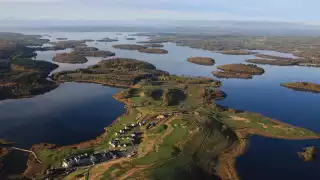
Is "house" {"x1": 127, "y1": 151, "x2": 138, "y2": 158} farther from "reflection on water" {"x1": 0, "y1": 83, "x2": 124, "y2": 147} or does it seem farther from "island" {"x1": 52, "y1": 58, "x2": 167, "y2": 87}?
"island" {"x1": 52, "y1": 58, "x2": 167, "y2": 87}

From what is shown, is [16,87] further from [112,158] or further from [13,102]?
[112,158]

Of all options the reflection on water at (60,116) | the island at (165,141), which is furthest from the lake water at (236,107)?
the island at (165,141)

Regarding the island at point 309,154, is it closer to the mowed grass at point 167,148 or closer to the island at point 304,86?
the mowed grass at point 167,148

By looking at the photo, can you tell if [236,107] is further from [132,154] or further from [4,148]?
[4,148]

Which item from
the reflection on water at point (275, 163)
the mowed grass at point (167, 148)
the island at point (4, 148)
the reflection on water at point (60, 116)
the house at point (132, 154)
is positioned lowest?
the reflection on water at point (275, 163)

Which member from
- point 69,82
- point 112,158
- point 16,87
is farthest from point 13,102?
point 112,158

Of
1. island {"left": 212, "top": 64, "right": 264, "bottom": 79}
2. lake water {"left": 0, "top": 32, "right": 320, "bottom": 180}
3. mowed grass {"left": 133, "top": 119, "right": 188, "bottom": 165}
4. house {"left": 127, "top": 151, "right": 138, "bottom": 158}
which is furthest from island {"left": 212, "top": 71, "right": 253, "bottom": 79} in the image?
house {"left": 127, "top": 151, "right": 138, "bottom": 158}
